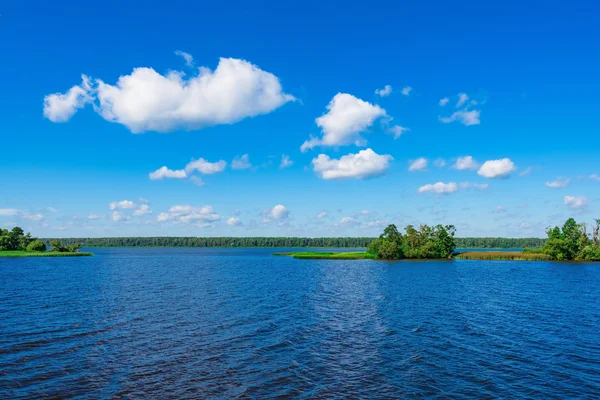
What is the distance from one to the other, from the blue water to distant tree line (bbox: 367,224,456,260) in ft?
370

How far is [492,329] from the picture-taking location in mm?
40906

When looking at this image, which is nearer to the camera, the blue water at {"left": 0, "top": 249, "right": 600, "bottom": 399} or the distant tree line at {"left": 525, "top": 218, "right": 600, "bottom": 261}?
the blue water at {"left": 0, "top": 249, "right": 600, "bottom": 399}

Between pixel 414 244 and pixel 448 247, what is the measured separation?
50.0 feet

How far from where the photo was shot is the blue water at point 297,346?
24.6 m

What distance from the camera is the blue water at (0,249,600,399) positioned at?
24594 millimetres

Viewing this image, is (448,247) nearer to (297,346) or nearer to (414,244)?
(414,244)

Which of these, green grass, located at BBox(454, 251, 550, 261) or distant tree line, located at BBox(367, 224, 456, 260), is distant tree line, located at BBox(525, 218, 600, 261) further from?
distant tree line, located at BBox(367, 224, 456, 260)

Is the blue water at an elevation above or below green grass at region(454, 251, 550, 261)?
below

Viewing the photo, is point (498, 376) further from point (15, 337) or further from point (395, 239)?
point (395, 239)

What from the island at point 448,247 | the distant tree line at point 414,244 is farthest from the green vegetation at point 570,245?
the distant tree line at point 414,244

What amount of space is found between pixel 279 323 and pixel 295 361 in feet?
44.6

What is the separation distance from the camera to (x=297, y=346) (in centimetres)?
3388

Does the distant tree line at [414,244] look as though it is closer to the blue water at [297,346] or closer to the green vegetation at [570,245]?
the green vegetation at [570,245]

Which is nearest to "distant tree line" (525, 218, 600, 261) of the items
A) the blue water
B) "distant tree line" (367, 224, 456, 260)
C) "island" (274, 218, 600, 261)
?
"island" (274, 218, 600, 261)
